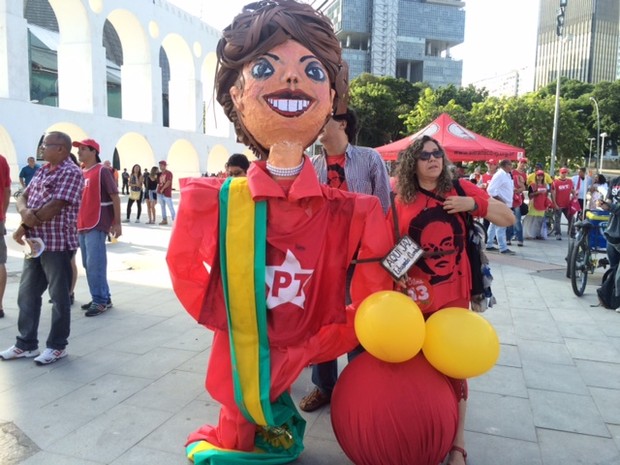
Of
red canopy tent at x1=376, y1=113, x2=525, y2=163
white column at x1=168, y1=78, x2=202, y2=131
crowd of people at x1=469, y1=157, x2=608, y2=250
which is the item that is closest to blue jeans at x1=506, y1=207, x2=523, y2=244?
crowd of people at x1=469, y1=157, x2=608, y2=250

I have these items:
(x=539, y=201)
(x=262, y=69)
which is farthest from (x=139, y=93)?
(x=262, y=69)

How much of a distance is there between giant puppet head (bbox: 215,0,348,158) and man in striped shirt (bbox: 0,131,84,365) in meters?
1.95

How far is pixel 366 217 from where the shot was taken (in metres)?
2.40

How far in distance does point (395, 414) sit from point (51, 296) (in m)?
2.82

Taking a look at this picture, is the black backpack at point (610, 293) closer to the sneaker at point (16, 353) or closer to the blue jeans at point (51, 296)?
the blue jeans at point (51, 296)

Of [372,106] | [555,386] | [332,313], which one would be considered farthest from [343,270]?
[372,106]

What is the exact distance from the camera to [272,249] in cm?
236

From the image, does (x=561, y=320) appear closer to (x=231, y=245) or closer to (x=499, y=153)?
(x=231, y=245)

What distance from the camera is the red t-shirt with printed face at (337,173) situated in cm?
318

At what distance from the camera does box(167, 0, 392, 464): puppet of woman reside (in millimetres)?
2322

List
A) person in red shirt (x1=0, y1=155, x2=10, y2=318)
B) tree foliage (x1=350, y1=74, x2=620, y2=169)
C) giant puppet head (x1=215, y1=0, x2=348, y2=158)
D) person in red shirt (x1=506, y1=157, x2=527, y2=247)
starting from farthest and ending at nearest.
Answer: tree foliage (x1=350, y1=74, x2=620, y2=169), person in red shirt (x1=506, y1=157, x2=527, y2=247), person in red shirt (x1=0, y1=155, x2=10, y2=318), giant puppet head (x1=215, y1=0, x2=348, y2=158)

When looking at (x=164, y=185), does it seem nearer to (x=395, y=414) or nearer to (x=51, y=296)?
(x=51, y=296)

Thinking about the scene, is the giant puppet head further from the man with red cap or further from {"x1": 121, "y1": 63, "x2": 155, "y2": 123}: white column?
{"x1": 121, "y1": 63, "x2": 155, "y2": 123}: white column

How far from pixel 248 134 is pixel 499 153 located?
388 inches
